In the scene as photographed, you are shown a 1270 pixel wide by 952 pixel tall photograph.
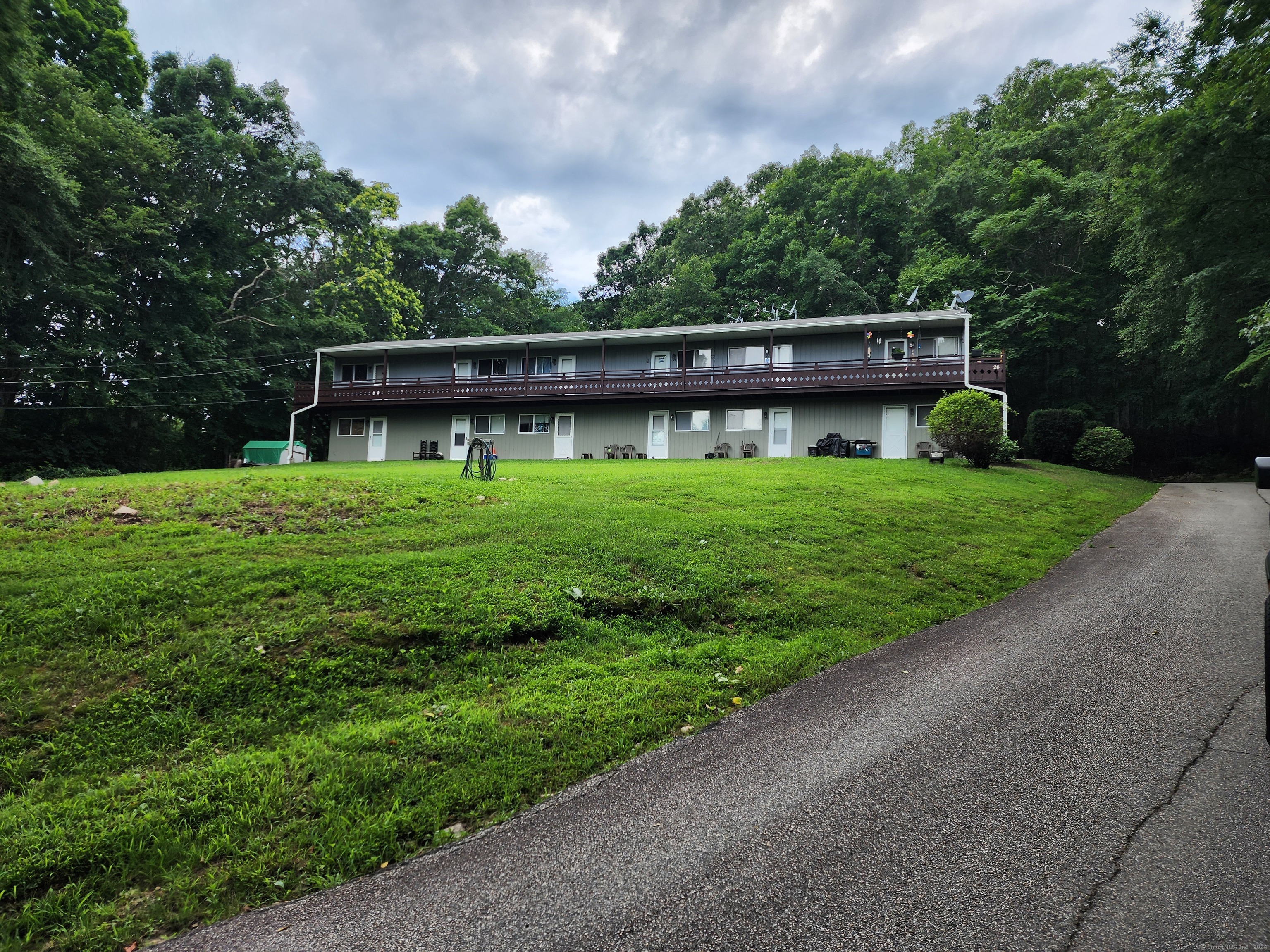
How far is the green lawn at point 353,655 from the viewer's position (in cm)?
312

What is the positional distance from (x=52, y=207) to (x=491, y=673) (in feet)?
86.8

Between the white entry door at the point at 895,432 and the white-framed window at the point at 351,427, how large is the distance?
913 inches

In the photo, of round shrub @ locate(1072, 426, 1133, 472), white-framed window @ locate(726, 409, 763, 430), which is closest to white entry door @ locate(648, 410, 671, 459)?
white-framed window @ locate(726, 409, 763, 430)

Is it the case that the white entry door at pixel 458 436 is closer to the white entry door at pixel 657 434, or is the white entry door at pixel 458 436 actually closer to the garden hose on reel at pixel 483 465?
the white entry door at pixel 657 434

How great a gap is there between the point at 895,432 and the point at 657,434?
368 inches

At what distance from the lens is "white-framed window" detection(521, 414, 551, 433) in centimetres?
2745

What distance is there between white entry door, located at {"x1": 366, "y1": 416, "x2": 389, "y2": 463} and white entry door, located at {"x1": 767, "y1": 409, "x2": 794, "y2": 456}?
1760 cm

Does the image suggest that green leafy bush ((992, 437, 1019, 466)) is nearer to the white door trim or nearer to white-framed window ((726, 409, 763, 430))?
white-framed window ((726, 409, 763, 430))

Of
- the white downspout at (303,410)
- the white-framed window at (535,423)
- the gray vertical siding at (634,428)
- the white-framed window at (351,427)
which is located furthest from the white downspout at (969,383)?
the white-framed window at (351,427)

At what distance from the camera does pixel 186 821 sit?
3264mm

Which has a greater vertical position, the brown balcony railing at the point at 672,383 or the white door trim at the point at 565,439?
the brown balcony railing at the point at 672,383

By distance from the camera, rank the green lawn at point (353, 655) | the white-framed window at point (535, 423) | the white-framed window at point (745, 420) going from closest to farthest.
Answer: the green lawn at point (353, 655)
the white-framed window at point (745, 420)
the white-framed window at point (535, 423)

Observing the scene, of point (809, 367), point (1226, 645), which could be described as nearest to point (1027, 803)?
point (1226, 645)

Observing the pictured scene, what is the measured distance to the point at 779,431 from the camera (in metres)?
24.6
